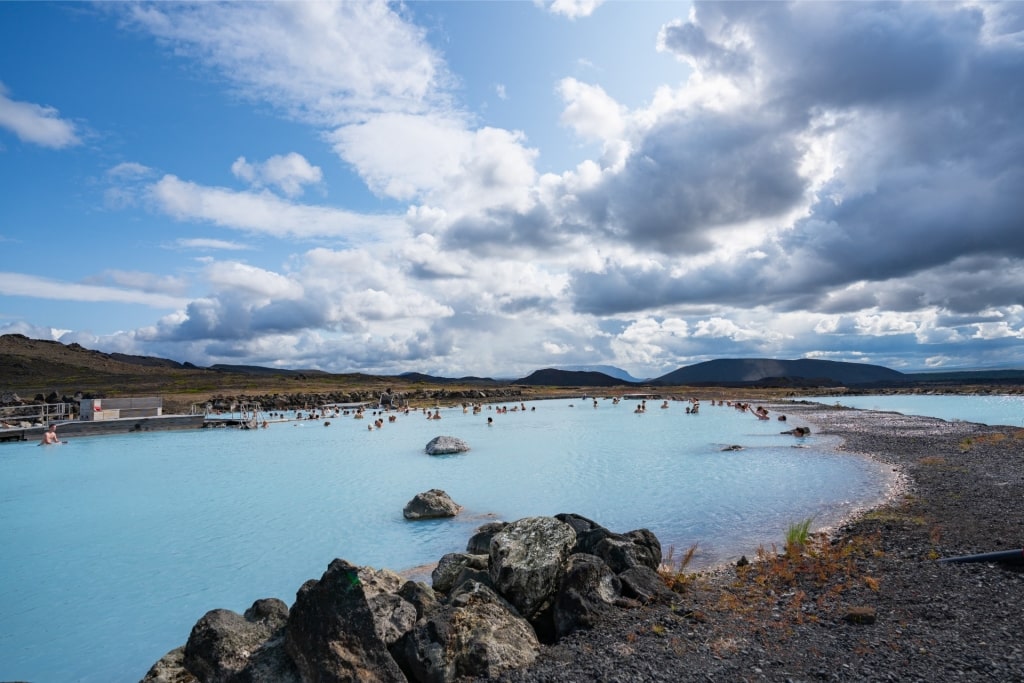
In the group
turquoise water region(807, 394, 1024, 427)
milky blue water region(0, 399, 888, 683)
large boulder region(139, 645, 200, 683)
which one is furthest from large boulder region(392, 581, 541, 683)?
turquoise water region(807, 394, 1024, 427)

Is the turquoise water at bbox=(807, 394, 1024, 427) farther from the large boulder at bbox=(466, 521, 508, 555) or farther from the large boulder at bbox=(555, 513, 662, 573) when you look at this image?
the large boulder at bbox=(466, 521, 508, 555)

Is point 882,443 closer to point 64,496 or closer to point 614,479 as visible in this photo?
point 614,479

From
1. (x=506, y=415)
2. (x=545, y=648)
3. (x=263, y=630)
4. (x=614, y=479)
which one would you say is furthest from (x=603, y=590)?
(x=506, y=415)

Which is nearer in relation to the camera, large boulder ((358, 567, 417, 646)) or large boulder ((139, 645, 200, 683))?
large boulder ((139, 645, 200, 683))

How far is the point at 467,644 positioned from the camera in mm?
7676

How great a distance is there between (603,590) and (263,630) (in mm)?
4806

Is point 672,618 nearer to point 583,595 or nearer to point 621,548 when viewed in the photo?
point 583,595

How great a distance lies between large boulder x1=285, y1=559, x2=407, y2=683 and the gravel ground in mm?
1772

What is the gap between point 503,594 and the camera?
9188 mm

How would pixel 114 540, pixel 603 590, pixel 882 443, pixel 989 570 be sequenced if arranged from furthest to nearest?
pixel 882 443
pixel 114 540
pixel 989 570
pixel 603 590

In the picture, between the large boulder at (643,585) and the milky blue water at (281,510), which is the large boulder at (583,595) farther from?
the milky blue water at (281,510)

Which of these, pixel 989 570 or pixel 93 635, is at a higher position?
pixel 989 570

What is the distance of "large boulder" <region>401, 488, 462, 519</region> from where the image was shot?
18.8 metres

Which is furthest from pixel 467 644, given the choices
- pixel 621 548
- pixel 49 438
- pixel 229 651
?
pixel 49 438
